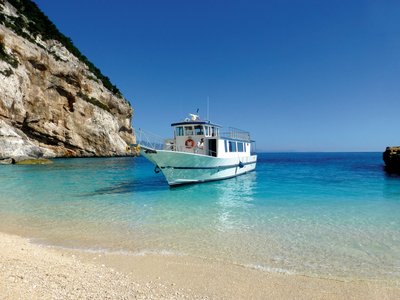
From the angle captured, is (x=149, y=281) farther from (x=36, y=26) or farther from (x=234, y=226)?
(x=36, y=26)

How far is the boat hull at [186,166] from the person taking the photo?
1995 centimetres

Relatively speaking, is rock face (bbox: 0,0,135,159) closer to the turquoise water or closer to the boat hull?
the boat hull

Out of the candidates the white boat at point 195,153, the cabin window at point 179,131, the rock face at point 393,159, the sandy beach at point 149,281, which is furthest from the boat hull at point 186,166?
the rock face at point 393,159

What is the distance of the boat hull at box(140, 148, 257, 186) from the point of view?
19953mm

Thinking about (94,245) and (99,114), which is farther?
(99,114)

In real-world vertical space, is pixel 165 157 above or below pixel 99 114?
below

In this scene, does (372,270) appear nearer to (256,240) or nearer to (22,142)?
(256,240)

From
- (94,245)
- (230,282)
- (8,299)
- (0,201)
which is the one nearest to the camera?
A: (8,299)

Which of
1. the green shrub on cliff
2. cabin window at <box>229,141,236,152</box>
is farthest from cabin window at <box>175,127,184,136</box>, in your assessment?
the green shrub on cliff

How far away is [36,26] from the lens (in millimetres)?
66688

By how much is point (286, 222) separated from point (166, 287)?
6520 mm

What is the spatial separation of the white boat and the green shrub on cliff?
5169 cm

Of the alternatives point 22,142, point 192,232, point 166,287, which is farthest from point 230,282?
point 22,142

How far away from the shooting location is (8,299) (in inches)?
161
